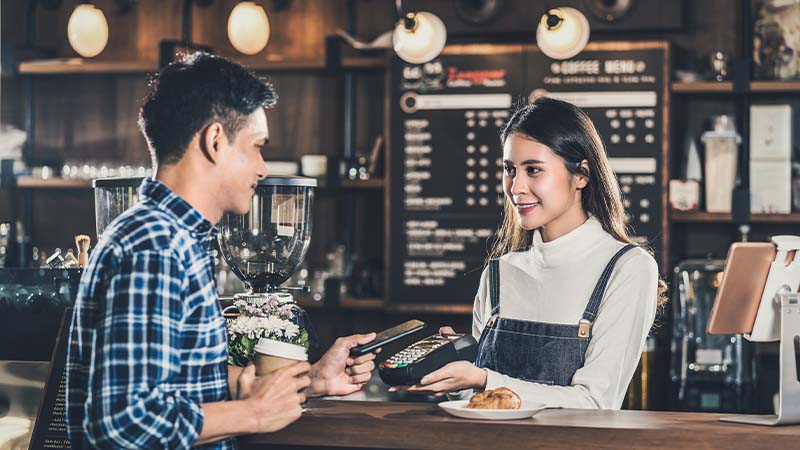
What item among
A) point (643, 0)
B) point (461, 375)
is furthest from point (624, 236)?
point (643, 0)

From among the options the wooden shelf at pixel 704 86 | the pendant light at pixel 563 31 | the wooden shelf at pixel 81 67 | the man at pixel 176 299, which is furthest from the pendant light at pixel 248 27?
the man at pixel 176 299

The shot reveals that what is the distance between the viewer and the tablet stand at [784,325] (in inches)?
82.9

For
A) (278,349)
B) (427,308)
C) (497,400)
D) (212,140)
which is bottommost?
(427,308)

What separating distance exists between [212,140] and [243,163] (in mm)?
70

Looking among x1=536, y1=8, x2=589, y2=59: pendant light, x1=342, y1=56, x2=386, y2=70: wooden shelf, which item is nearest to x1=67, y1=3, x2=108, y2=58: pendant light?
x1=342, y1=56, x2=386, y2=70: wooden shelf

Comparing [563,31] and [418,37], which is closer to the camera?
[563,31]

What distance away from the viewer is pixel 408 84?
4992 millimetres

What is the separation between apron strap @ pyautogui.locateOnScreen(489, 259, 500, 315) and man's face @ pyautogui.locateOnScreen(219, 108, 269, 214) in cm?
102

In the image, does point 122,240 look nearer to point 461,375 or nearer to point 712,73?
point 461,375

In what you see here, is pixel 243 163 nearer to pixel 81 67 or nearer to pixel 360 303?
pixel 360 303

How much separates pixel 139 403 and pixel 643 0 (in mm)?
3770

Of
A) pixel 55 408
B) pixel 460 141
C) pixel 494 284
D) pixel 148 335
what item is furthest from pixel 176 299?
pixel 460 141

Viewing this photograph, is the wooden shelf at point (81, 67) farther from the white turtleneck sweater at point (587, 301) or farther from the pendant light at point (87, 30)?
the white turtleneck sweater at point (587, 301)

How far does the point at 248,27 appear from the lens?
15.2ft
